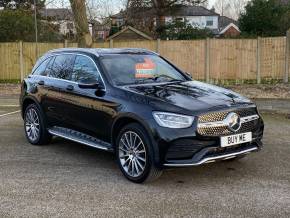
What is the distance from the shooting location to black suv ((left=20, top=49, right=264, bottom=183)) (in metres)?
6.02

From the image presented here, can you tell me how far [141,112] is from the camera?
6.24 m

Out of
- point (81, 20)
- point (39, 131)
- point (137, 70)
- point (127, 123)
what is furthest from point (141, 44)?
point (127, 123)

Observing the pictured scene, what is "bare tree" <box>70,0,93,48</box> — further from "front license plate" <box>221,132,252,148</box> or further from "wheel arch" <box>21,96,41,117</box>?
"front license plate" <box>221,132,252,148</box>

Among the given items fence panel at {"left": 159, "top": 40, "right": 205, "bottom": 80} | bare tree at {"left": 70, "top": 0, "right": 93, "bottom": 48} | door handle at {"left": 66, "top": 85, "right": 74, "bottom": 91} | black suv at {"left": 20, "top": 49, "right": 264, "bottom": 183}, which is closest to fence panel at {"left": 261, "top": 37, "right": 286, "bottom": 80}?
fence panel at {"left": 159, "top": 40, "right": 205, "bottom": 80}

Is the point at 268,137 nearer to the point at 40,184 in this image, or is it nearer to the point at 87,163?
the point at 87,163

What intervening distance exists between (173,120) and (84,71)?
2128 millimetres

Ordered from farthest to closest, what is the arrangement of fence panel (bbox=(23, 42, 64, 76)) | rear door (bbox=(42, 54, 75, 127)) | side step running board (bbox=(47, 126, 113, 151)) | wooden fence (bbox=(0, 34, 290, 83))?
1. fence panel (bbox=(23, 42, 64, 76))
2. wooden fence (bbox=(0, 34, 290, 83))
3. rear door (bbox=(42, 54, 75, 127))
4. side step running board (bbox=(47, 126, 113, 151))

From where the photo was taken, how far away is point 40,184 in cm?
646

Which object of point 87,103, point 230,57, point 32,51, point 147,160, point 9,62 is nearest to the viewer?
point 147,160

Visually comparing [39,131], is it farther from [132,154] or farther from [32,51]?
[32,51]

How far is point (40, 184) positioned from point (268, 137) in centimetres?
456

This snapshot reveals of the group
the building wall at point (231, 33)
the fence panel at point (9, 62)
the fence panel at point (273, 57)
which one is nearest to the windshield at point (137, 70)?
the fence panel at point (273, 57)

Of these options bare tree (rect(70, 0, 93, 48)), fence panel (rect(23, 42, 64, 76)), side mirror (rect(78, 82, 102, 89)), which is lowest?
side mirror (rect(78, 82, 102, 89))

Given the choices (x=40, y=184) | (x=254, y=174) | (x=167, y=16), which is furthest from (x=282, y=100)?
(x=167, y=16)
